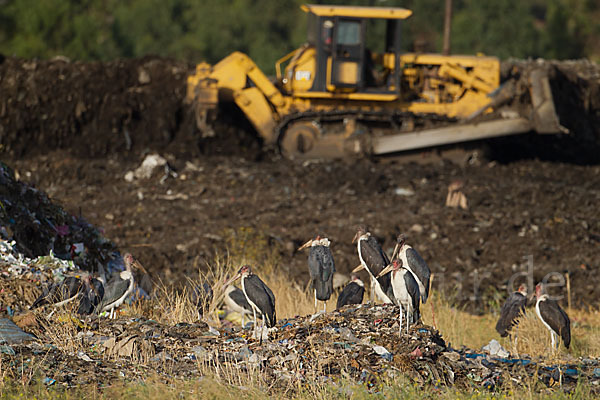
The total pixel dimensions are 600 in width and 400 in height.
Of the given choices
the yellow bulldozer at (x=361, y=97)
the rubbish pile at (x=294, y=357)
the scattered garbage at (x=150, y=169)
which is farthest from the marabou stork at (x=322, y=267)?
the yellow bulldozer at (x=361, y=97)

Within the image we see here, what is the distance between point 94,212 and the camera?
14.1m

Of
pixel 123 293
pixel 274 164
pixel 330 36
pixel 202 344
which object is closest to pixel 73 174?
pixel 274 164

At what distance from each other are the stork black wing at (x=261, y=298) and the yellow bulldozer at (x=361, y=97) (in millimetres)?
9617

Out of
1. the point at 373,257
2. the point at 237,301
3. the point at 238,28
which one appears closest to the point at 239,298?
the point at 237,301

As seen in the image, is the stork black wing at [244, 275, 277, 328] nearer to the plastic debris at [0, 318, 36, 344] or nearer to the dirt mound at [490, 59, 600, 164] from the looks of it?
the plastic debris at [0, 318, 36, 344]

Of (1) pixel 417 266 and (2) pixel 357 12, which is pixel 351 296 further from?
(2) pixel 357 12

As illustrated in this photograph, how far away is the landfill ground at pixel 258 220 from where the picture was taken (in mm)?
7168

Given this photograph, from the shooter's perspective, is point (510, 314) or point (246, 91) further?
point (246, 91)

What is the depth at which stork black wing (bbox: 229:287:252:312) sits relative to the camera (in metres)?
9.05

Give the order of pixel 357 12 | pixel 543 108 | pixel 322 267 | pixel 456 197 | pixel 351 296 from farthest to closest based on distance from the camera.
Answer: pixel 357 12, pixel 543 108, pixel 456 197, pixel 351 296, pixel 322 267

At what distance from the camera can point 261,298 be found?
788 centimetres

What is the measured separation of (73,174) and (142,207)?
8.43ft

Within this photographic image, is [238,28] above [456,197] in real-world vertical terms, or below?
below

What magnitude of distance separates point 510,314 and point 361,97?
9.24 m
